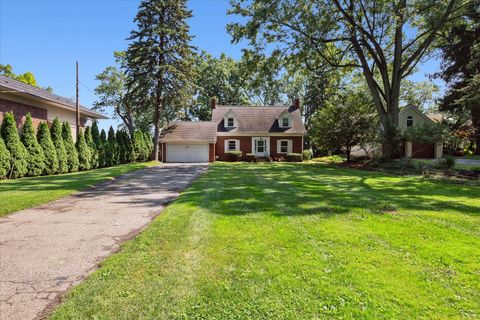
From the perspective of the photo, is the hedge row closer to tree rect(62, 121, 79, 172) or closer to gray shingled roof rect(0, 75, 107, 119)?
tree rect(62, 121, 79, 172)

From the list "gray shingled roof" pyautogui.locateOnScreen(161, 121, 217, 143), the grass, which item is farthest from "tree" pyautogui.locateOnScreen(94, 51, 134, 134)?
the grass

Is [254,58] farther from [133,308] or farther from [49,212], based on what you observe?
[133,308]

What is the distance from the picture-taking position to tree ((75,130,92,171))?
17.8 meters

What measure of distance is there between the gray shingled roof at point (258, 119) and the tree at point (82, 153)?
1368 centimetres

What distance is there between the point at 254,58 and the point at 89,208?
47.2ft

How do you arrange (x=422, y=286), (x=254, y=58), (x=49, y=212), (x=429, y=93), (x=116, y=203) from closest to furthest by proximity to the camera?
(x=422, y=286)
(x=49, y=212)
(x=116, y=203)
(x=254, y=58)
(x=429, y=93)

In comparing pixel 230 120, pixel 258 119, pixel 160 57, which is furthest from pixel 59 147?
pixel 258 119

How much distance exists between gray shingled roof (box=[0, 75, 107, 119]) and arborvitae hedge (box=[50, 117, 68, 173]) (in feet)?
7.90

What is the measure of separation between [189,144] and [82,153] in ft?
36.3

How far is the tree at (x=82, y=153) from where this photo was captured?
17797mm

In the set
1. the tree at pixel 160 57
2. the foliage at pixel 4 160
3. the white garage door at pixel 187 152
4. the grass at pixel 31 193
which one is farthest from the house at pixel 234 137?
the grass at pixel 31 193

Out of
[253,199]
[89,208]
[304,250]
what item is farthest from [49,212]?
[304,250]

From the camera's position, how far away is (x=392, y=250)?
395cm

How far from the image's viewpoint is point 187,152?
27781 mm
